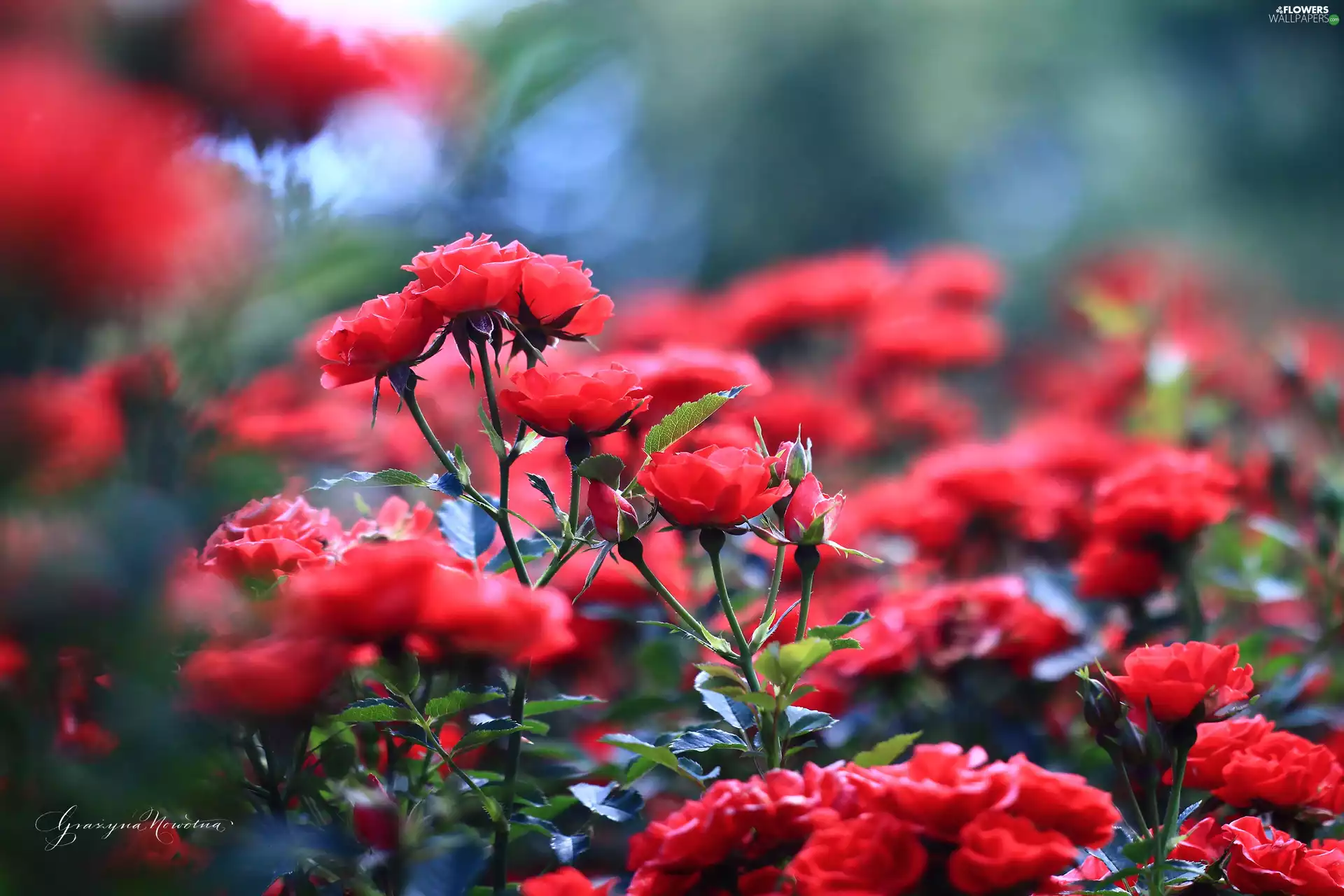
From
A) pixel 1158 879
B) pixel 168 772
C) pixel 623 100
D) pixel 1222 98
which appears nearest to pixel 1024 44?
pixel 1222 98

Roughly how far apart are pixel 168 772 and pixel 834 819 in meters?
0.33

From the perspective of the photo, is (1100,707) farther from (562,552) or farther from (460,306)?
(460,306)

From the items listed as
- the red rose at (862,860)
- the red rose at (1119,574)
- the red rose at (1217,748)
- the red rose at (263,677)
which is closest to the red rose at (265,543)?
the red rose at (263,677)

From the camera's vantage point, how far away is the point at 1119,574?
42.2 inches

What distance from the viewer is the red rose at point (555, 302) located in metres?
0.68

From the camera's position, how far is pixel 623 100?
4.56 meters

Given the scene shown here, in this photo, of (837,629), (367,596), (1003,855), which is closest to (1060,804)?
(1003,855)

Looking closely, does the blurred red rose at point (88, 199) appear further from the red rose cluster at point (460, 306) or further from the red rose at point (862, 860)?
the red rose at point (862, 860)

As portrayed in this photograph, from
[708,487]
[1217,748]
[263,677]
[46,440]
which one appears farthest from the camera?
[1217,748]

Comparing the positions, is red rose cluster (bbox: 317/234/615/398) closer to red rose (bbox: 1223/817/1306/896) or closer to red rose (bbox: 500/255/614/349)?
red rose (bbox: 500/255/614/349)

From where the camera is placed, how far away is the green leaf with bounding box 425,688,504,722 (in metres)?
0.65

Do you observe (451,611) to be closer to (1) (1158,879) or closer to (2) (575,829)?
(2) (575,829)

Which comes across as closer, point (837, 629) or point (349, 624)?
point (349, 624)

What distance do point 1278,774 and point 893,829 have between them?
0.33 m
